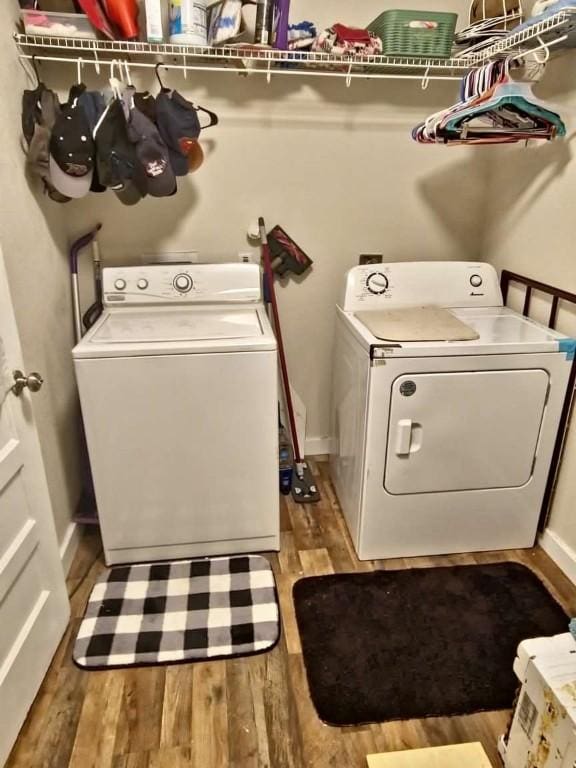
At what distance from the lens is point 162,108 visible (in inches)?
75.0

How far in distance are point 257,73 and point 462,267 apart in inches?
48.3

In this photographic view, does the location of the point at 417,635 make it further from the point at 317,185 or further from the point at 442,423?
the point at 317,185

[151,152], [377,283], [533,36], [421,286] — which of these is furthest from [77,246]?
[533,36]

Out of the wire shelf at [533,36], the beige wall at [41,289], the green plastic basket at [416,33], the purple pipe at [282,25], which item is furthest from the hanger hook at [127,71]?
the wire shelf at [533,36]

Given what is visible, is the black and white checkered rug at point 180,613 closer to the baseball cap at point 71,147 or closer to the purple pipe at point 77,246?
the purple pipe at point 77,246

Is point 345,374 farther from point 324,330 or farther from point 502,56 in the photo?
point 502,56

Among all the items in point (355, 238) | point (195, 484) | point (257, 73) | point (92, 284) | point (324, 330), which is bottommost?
point (195, 484)

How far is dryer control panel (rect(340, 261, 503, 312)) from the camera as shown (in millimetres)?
2320

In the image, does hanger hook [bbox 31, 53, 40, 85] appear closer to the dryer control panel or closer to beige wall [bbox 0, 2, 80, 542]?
beige wall [bbox 0, 2, 80, 542]

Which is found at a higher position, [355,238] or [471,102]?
[471,102]

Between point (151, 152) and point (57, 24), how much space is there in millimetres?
528

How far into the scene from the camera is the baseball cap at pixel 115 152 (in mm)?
1826

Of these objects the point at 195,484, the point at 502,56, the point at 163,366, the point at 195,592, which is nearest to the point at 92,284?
the point at 163,366

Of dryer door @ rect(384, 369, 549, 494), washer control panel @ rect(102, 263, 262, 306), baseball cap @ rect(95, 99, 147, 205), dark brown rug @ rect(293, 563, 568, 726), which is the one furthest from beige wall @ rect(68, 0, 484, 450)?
dark brown rug @ rect(293, 563, 568, 726)
